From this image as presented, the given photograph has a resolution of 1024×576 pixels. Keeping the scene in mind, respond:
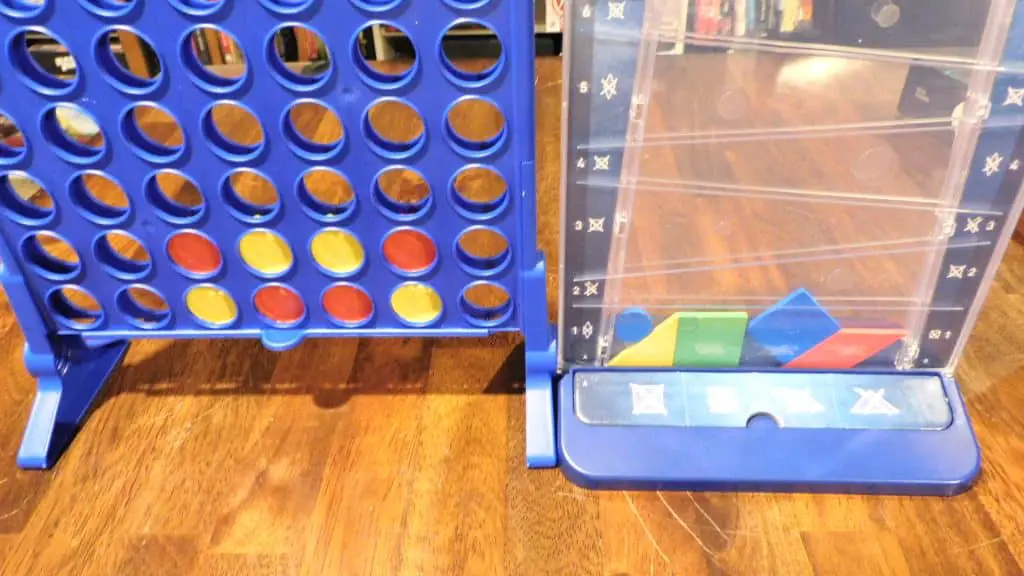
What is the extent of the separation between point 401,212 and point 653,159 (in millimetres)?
209

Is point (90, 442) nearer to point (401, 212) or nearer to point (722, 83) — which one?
point (401, 212)

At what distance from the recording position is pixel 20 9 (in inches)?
21.0

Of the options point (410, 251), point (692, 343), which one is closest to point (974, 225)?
point (692, 343)

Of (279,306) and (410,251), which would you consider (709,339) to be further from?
(279,306)

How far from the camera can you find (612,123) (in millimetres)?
573

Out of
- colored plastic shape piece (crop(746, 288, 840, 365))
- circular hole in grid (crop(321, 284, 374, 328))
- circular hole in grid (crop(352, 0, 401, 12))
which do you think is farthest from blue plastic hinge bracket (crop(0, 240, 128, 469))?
colored plastic shape piece (crop(746, 288, 840, 365))

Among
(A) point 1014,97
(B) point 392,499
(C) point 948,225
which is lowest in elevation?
(B) point 392,499

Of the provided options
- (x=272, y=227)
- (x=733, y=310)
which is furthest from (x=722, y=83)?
(x=272, y=227)

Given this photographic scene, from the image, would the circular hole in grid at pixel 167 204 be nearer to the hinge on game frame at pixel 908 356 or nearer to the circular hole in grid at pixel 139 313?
the circular hole in grid at pixel 139 313

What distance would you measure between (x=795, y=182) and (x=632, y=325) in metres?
0.18

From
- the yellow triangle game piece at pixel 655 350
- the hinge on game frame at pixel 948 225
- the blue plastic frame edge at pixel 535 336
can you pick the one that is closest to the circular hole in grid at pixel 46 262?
the blue plastic frame edge at pixel 535 336

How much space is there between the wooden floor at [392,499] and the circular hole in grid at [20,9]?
1.24ft

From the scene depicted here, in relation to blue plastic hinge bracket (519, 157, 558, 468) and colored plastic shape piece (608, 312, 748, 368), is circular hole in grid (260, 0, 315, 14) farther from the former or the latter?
colored plastic shape piece (608, 312, 748, 368)

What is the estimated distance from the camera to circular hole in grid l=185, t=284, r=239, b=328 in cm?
69
